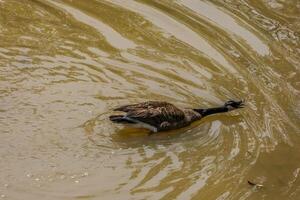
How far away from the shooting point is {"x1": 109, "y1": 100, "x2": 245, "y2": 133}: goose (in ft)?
22.5

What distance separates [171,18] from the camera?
9797 mm

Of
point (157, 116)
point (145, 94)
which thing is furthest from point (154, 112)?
point (145, 94)

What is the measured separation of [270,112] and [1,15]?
4360mm

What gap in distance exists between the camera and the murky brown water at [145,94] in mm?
6297

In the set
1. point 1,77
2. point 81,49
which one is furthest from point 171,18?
point 1,77

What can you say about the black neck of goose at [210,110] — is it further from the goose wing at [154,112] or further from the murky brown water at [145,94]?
the goose wing at [154,112]

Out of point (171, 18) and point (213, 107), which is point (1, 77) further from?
point (171, 18)

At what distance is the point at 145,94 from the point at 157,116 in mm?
764

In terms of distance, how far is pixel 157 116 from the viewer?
7.00 meters

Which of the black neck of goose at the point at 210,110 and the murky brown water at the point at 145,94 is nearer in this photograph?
the murky brown water at the point at 145,94

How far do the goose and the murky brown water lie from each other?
0.46 feet

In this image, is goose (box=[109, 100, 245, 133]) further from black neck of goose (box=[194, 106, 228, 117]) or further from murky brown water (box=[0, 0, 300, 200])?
murky brown water (box=[0, 0, 300, 200])

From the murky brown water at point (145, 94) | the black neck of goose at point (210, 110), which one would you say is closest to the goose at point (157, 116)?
the black neck of goose at point (210, 110)

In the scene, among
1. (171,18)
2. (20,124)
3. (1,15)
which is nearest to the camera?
(20,124)
